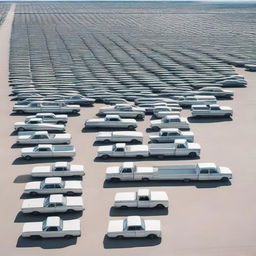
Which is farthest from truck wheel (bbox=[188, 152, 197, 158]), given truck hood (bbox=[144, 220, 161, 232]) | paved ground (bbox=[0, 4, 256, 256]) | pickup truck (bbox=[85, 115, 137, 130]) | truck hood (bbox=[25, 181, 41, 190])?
truck hood (bbox=[25, 181, 41, 190])

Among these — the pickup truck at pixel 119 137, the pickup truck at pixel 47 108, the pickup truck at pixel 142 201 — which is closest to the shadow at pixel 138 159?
the pickup truck at pixel 119 137

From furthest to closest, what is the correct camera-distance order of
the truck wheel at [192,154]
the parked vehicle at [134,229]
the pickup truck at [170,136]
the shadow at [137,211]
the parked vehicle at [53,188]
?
1. the pickup truck at [170,136]
2. the truck wheel at [192,154]
3. the parked vehicle at [53,188]
4. the shadow at [137,211]
5. the parked vehicle at [134,229]

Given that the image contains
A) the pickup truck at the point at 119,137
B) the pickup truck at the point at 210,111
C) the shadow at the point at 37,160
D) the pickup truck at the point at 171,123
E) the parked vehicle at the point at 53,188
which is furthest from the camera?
the pickup truck at the point at 210,111

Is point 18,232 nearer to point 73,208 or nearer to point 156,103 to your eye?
point 73,208

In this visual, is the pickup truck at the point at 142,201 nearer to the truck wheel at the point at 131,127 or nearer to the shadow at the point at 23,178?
the shadow at the point at 23,178

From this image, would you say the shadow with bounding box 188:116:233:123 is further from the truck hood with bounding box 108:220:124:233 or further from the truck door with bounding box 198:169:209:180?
the truck hood with bounding box 108:220:124:233

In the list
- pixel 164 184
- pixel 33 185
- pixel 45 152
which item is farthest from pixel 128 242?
pixel 45 152
